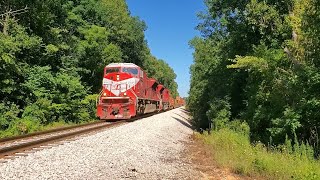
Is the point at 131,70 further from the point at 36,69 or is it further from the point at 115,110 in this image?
the point at 36,69

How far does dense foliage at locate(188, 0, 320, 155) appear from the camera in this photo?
12.5m

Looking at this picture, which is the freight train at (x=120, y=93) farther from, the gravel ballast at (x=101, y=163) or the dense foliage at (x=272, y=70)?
the gravel ballast at (x=101, y=163)

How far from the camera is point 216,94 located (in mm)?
24172

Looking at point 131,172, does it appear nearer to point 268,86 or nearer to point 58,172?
point 58,172

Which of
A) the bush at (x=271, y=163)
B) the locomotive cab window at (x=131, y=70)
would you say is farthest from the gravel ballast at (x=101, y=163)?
the locomotive cab window at (x=131, y=70)

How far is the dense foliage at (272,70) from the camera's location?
1255 cm

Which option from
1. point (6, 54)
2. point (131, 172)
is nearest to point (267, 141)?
point (131, 172)

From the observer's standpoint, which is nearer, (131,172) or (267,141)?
(131,172)

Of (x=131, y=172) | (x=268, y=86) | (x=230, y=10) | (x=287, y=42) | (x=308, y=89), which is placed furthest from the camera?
(x=230, y=10)

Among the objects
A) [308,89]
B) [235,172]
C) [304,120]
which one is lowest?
[235,172]

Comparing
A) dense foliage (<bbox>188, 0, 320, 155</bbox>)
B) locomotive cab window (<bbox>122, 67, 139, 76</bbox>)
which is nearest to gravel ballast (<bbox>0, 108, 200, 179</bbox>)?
dense foliage (<bbox>188, 0, 320, 155</bbox>)

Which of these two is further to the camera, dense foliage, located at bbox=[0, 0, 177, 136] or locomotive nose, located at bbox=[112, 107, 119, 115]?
locomotive nose, located at bbox=[112, 107, 119, 115]

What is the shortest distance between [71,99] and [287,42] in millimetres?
13965

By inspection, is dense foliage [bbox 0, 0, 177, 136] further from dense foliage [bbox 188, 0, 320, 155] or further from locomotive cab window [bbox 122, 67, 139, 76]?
dense foliage [bbox 188, 0, 320, 155]
